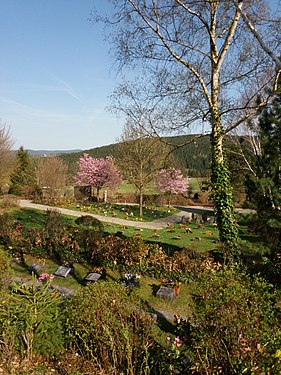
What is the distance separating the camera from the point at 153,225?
18.1m

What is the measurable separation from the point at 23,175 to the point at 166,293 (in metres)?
27.0

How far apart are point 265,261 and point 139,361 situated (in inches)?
148

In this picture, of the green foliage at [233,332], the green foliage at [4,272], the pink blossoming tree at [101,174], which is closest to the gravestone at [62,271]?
the green foliage at [4,272]

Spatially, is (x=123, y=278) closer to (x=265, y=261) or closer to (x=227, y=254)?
(x=227, y=254)

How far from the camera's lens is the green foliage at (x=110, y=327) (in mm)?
4031

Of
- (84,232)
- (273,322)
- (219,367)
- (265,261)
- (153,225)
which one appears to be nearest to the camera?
(219,367)

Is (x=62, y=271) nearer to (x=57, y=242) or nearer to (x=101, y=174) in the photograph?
(x=57, y=242)

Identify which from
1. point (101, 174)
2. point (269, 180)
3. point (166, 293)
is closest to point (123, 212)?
point (101, 174)

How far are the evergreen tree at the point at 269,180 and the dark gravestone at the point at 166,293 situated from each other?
2.50 m

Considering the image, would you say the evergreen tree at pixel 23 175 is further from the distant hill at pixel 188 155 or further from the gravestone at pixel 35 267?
the gravestone at pixel 35 267

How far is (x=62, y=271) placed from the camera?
8.84 meters

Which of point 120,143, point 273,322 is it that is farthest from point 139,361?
point 120,143

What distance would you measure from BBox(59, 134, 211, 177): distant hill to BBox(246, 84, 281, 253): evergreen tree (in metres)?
2.08

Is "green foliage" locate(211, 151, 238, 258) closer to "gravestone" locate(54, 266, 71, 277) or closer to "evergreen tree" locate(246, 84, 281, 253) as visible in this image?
"evergreen tree" locate(246, 84, 281, 253)
